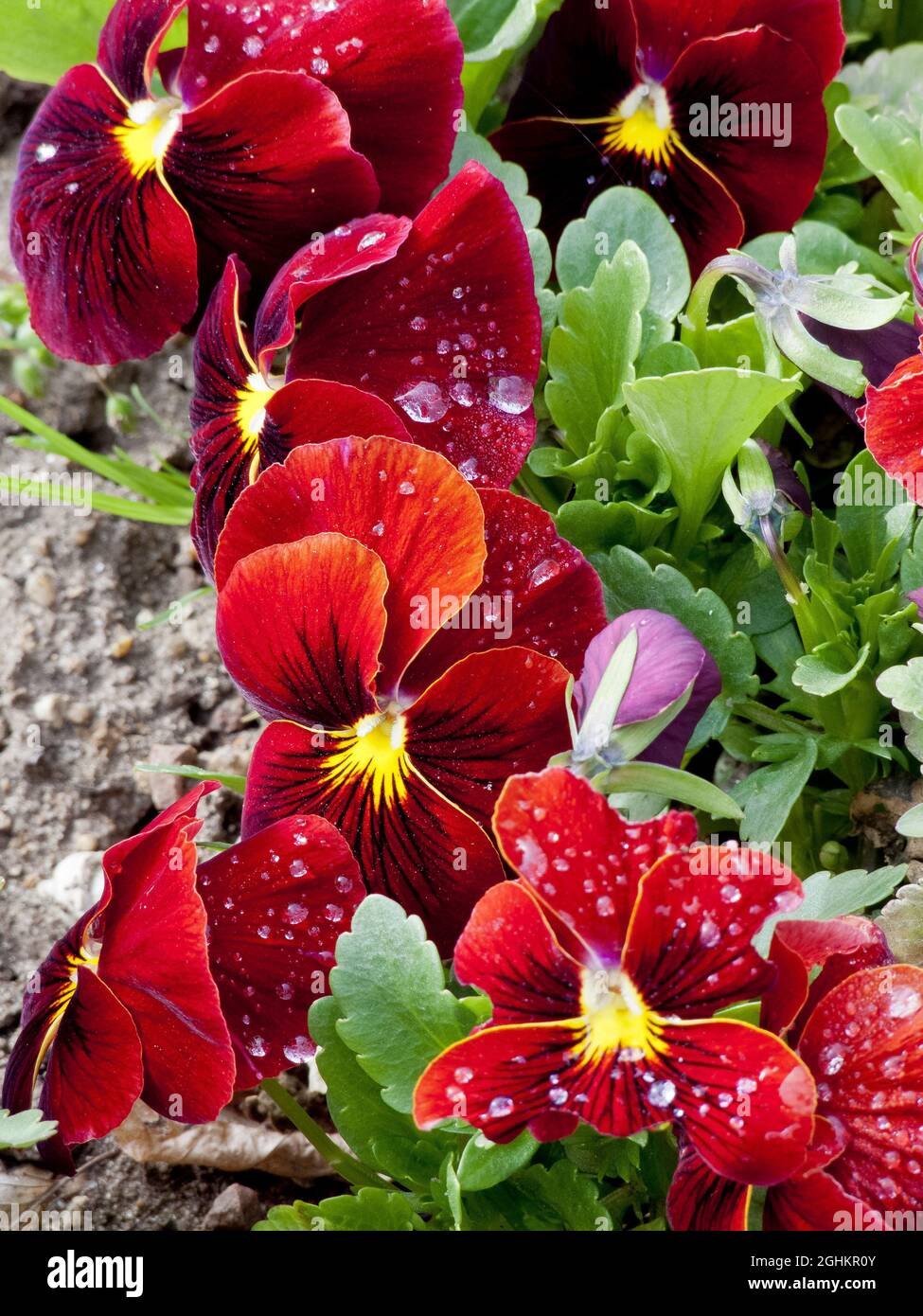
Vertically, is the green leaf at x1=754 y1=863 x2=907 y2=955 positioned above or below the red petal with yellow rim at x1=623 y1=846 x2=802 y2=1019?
below

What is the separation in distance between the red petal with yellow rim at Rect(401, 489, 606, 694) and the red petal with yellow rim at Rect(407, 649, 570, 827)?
0.04 meters

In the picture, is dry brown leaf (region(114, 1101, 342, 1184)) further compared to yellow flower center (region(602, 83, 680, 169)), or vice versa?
yellow flower center (region(602, 83, 680, 169))

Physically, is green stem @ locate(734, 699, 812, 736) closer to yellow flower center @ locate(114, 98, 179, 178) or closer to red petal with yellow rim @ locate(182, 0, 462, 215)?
red petal with yellow rim @ locate(182, 0, 462, 215)

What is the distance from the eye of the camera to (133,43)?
1088 millimetres

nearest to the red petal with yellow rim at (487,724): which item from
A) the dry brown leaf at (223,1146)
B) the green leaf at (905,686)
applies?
the green leaf at (905,686)

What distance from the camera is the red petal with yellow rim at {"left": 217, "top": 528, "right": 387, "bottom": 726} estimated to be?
0.80 m

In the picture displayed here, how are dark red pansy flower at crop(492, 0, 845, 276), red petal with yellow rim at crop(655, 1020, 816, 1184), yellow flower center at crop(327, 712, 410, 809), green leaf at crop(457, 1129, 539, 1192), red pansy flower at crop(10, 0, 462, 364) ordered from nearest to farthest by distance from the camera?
red petal with yellow rim at crop(655, 1020, 816, 1184)
green leaf at crop(457, 1129, 539, 1192)
yellow flower center at crop(327, 712, 410, 809)
red pansy flower at crop(10, 0, 462, 364)
dark red pansy flower at crop(492, 0, 845, 276)

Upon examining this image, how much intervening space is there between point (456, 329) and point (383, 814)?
34 centimetres

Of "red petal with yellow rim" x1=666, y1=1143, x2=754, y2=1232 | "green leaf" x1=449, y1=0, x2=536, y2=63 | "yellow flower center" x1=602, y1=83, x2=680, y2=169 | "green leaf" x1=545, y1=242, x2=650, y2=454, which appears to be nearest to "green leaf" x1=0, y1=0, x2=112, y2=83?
"green leaf" x1=449, y1=0, x2=536, y2=63
